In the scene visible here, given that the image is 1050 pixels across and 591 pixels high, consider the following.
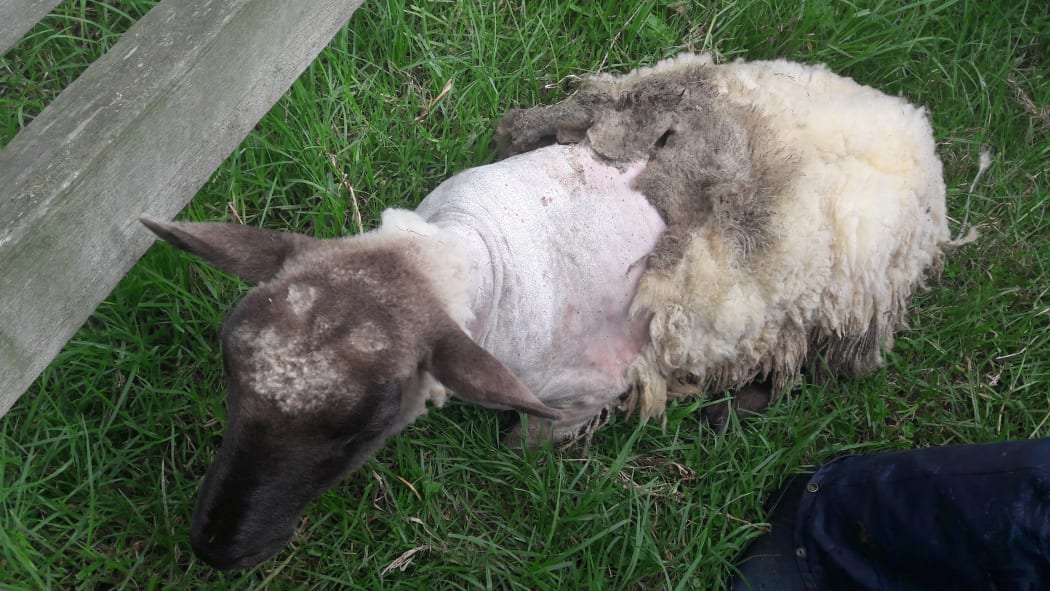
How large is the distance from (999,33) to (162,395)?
420 centimetres

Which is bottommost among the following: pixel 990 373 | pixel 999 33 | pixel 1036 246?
pixel 990 373

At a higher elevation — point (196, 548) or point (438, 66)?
point (438, 66)

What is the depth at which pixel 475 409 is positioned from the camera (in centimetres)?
328

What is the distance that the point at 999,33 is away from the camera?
13.5ft

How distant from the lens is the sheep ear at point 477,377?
2.16 m

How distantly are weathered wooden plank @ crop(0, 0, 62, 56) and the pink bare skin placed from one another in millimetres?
1338

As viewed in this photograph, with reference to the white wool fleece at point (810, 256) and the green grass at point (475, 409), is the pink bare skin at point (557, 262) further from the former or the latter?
the green grass at point (475, 409)

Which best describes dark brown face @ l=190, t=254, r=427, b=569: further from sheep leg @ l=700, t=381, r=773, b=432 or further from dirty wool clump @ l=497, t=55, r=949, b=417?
sheep leg @ l=700, t=381, r=773, b=432

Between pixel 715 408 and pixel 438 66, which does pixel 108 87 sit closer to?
pixel 438 66

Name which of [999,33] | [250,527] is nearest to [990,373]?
[999,33]

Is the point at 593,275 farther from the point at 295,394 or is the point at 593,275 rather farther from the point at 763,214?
the point at 295,394

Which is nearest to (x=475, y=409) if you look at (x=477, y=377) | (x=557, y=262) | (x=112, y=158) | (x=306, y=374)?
(x=557, y=262)

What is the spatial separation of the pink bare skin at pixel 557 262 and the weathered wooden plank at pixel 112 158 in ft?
2.75

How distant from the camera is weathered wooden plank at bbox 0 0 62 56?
238 cm
